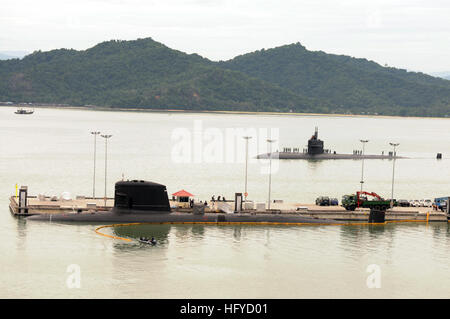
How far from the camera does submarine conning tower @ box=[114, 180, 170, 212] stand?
5988 cm

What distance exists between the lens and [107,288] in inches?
1702

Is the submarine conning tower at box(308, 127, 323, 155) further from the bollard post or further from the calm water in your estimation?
the bollard post

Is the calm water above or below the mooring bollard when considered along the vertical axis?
below

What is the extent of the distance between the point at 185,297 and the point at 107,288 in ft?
16.5

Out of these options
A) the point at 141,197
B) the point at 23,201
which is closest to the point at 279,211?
the point at 141,197

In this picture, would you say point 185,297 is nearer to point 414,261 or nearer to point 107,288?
point 107,288

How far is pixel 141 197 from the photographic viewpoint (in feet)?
199

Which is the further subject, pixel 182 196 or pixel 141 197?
pixel 182 196

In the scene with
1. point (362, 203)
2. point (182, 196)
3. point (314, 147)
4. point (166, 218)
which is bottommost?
point (166, 218)

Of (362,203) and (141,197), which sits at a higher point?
(141,197)

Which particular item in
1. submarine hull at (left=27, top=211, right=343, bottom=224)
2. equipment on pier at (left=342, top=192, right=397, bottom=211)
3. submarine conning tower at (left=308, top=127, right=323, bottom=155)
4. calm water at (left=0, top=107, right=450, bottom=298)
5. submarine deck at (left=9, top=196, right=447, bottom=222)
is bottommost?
calm water at (left=0, top=107, right=450, bottom=298)

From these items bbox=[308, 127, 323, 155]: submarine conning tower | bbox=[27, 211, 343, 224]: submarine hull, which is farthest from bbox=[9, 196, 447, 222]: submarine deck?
bbox=[308, 127, 323, 155]: submarine conning tower

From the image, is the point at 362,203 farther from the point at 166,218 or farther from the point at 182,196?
the point at 166,218
